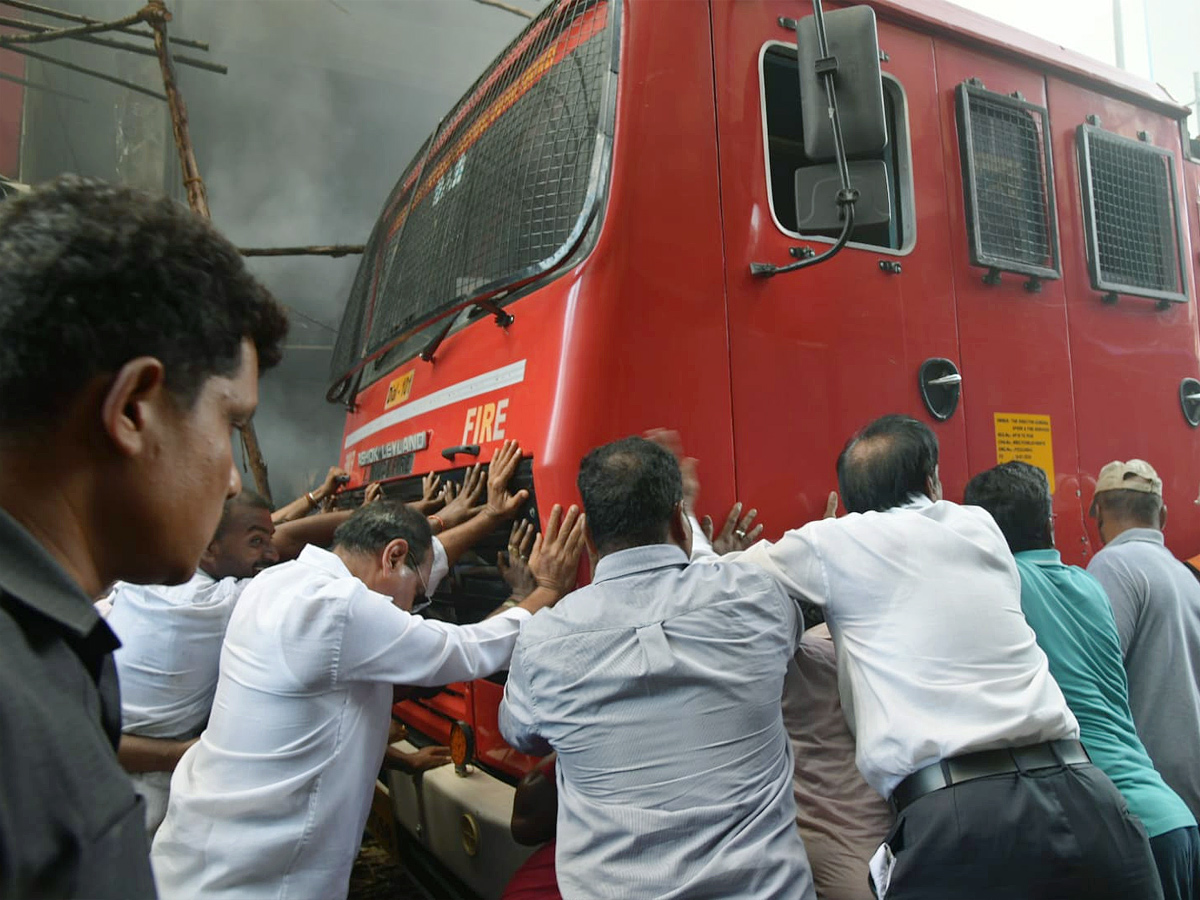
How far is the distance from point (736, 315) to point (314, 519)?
174 cm

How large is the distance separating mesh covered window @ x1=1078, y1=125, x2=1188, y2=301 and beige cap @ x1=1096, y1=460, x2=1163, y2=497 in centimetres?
61

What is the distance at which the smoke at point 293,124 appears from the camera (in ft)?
28.9

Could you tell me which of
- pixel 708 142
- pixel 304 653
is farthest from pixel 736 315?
pixel 304 653

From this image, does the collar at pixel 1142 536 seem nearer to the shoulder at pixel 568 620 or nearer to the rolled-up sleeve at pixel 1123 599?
the rolled-up sleeve at pixel 1123 599

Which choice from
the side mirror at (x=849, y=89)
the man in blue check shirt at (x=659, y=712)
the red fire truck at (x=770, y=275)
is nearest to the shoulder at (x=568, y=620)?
the man in blue check shirt at (x=659, y=712)

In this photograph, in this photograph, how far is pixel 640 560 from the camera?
1.70 m

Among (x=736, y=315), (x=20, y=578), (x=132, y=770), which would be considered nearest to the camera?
(x=20, y=578)

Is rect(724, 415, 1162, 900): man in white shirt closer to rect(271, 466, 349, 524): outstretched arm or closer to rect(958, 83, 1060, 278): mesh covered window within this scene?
rect(958, 83, 1060, 278): mesh covered window

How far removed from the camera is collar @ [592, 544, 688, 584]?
1699 mm

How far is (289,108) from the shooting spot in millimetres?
9438

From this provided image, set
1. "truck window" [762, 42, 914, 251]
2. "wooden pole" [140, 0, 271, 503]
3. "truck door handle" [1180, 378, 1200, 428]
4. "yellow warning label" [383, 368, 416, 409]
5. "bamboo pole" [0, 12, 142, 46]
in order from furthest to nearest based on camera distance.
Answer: "bamboo pole" [0, 12, 142, 46] → "wooden pole" [140, 0, 271, 503] → "truck door handle" [1180, 378, 1200, 428] → "yellow warning label" [383, 368, 416, 409] → "truck window" [762, 42, 914, 251]

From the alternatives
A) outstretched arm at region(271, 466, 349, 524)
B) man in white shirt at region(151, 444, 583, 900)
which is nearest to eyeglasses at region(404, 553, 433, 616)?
man in white shirt at region(151, 444, 583, 900)

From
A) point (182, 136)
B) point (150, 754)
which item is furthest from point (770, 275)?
point (182, 136)

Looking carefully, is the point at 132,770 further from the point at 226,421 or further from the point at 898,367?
the point at 898,367
